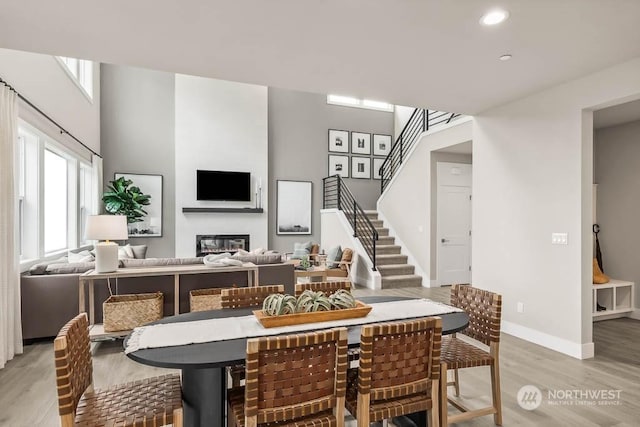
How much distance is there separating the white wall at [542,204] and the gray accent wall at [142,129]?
6.68 meters

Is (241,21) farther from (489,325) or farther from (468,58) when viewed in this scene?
(489,325)

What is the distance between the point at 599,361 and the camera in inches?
133

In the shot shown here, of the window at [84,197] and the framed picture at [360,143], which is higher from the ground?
the framed picture at [360,143]

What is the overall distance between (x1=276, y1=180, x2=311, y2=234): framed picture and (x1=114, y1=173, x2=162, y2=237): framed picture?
2.78 meters

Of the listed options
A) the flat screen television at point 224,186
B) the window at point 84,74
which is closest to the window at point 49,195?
the window at point 84,74

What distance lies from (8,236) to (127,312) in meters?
1.25

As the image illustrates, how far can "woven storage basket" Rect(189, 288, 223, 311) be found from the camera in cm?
406

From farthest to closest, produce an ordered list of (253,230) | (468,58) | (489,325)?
(253,230) < (468,58) < (489,325)

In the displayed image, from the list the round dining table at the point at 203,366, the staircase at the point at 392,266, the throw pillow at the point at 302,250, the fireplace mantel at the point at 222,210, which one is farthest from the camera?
the fireplace mantel at the point at 222,210

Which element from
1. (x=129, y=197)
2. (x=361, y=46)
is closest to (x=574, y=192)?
(x=361, y=46)

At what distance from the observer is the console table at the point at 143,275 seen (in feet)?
11.8

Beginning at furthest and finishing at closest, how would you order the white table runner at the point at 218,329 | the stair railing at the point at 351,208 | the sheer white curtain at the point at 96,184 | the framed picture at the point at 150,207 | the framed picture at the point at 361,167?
the framed picture at the point at 361,167, the framed picture at the point at 150,207, the stair railing at the point at 351,208, the sheer white curtain at the point at 96,184, the white table runner at the point at 218,329

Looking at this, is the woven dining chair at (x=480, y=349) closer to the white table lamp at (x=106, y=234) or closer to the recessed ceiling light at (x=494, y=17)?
the recessed ceiling light at (x=494, y=17)

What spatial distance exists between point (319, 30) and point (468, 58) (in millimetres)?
1315
